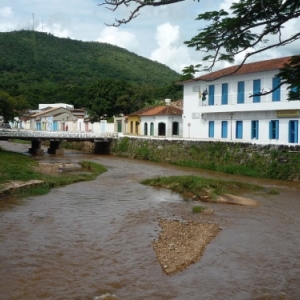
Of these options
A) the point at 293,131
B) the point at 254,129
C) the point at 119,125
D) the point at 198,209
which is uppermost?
the point at 119,125

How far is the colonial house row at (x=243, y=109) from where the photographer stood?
1151 inches

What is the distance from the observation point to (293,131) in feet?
95.0

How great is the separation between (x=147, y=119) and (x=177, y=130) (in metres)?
4.16

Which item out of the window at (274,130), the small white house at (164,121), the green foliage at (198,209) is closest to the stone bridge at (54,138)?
the small white house at (164,121)

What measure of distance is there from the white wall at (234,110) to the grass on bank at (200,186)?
7189 millimetres

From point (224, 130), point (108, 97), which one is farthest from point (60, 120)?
point (224, 130)

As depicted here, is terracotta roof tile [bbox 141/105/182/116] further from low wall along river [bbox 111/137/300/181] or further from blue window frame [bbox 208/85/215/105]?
blue window frame [bbox 208/85/215/105]

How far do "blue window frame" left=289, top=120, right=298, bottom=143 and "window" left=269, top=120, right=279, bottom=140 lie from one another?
108 centimetres

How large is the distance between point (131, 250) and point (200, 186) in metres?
8.87

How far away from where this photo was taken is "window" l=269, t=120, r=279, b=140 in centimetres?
3008

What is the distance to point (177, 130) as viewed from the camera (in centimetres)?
4409

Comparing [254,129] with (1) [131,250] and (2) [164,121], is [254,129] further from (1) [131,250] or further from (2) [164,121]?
(1) [131,250]

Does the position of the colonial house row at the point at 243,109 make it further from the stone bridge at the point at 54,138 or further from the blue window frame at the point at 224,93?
the stone bridge at the point at 54,138

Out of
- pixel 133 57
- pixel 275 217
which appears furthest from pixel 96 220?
pixel 133 57
